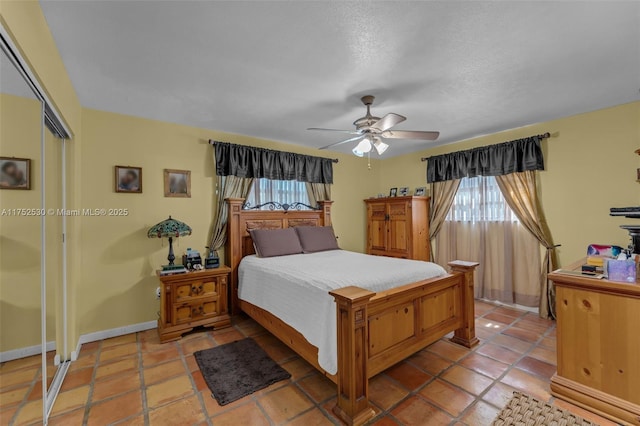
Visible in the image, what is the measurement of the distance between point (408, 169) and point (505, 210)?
1765 millimetres

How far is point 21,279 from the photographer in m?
1.56

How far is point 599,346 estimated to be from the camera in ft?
6.28

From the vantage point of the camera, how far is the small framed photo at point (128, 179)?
10.4 feet

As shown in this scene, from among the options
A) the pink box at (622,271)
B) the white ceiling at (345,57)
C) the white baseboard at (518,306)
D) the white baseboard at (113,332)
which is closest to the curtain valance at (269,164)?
the white ceiling at (345,57)

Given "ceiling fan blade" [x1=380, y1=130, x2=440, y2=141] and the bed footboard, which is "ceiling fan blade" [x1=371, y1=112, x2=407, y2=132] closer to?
"ceiling fan blade" [x1=380, y1=130, x2=440, y2=141]

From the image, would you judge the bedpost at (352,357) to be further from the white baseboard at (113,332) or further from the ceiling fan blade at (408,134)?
the white baseboard at (113,332)

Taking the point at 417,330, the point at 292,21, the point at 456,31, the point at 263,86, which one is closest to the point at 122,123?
the point at 263,86

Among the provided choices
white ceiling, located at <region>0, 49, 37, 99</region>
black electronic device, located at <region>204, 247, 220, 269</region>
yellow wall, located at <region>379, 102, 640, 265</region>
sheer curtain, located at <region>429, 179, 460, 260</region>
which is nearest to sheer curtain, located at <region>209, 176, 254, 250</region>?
black electronic device, located at <region>204, 247, 220, 269</region>

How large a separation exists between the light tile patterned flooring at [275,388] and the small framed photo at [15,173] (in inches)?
36.3

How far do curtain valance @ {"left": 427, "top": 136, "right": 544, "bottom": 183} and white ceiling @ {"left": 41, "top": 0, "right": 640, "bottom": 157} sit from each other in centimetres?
52

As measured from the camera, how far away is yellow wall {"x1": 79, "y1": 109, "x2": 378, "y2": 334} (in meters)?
3.02

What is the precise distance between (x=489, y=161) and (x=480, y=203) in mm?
642

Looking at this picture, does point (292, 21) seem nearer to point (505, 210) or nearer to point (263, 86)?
point (263, 86)

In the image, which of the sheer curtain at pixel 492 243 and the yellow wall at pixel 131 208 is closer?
the yellow wall at pixel 131 208
